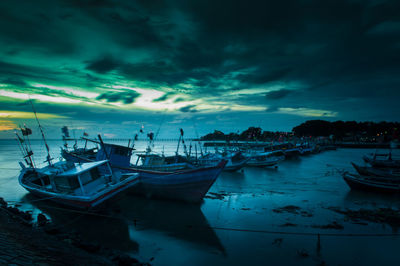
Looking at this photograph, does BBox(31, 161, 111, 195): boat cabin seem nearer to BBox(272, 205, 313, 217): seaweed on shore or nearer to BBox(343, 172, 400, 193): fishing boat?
BBox(272, 205, 313, 217): seaweed on shore

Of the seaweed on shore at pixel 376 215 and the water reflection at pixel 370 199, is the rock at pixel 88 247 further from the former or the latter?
the water reflection at pixel 370 199

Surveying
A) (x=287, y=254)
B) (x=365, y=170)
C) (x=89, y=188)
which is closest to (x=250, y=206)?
(x=287, y=254)

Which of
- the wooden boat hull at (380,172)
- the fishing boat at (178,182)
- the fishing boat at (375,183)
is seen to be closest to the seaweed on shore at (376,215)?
the fishing boat at (375,183)

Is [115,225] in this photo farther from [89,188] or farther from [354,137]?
[354,137]

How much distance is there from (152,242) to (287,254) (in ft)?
22.0

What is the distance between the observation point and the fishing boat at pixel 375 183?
18.7 metres

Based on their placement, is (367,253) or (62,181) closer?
(367,253)

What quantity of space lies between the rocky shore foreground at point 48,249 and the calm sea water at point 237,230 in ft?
4.18

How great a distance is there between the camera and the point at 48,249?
811 cm

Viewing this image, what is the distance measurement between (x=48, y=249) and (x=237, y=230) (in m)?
8.10

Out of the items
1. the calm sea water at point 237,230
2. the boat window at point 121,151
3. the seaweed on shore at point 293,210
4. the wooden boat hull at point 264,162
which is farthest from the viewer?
the wooden boat hull at point 264,162

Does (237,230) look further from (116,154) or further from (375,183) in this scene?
(375,183)

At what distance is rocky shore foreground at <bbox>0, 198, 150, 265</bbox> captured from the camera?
23.2 ft

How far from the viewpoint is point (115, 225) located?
41.1 ft
